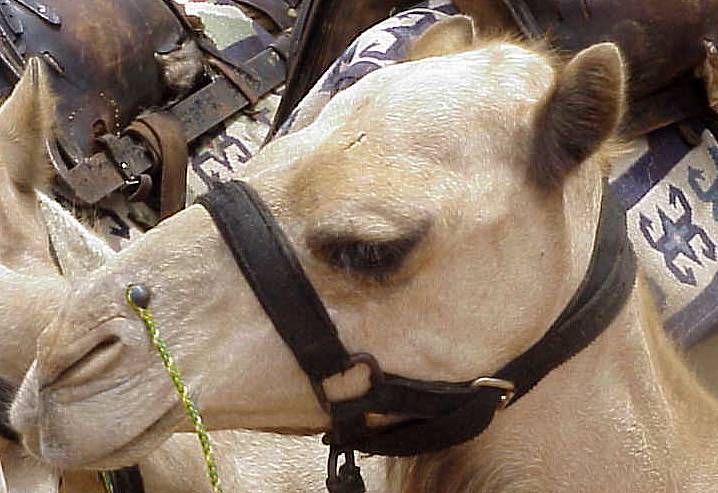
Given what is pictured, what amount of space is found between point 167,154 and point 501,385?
1726 millimetres

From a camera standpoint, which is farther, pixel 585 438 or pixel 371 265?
pixel 585 438

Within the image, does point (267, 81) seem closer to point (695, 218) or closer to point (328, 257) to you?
point (695, 218)

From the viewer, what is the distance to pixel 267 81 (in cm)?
320

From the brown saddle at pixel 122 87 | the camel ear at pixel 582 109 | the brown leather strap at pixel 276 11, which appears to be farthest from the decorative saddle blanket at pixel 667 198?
the brown leather strap at pixel 276 11

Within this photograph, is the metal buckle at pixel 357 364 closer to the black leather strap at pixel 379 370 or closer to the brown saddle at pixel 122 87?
the black leather strap at pixel 379 370

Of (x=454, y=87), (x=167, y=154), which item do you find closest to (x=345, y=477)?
(x=454, y=87)

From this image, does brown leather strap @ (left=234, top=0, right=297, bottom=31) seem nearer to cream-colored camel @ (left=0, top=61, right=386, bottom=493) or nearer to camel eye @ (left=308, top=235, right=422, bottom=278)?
cream-colored camel @ (left=0, top=61, right=386, bottom=493)

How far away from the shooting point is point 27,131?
174cm

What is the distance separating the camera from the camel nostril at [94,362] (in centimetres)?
110

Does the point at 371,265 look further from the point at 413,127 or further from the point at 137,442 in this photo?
the point at 137,442

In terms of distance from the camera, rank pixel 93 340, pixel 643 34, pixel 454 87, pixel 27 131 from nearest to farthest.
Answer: pixel 93 340, pixel 454 87, pixel 27 131, pixel 643 34

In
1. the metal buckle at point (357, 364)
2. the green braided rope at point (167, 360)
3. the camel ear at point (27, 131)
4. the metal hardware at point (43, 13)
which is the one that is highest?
the green braided rope at point (167, 360)

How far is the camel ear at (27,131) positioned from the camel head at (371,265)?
1.94 ft

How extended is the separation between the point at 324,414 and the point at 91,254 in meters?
0.49
